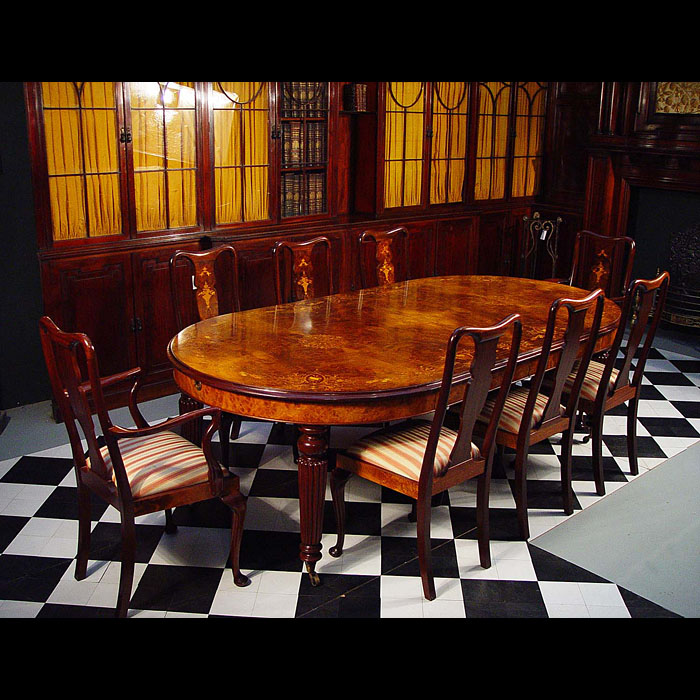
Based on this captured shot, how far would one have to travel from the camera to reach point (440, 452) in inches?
104

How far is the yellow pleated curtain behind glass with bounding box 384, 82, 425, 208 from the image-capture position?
5258 mm

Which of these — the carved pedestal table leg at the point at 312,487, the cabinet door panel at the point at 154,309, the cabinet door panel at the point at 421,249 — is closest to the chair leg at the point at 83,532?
the carved pedestal table leg at the point at 312,487

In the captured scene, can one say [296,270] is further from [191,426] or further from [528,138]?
[528,138]

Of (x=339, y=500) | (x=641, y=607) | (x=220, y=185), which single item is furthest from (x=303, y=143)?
(x=641, y=607)

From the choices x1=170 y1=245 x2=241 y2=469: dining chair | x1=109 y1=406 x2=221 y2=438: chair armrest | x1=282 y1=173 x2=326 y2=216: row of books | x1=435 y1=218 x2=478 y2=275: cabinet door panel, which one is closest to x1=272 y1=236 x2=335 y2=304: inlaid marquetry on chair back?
x1=170 y1=245 x2=241 y2=469: dining chair

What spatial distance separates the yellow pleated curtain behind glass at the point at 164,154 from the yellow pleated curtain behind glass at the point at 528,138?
2.86 m

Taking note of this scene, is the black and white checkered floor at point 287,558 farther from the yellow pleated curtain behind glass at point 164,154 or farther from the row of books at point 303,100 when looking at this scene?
the row of books at point 303,100

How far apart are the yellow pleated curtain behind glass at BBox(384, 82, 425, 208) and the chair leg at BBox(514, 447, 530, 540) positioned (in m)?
2.79

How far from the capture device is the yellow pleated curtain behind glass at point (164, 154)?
13.4 feet

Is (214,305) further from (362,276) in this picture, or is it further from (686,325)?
(686,325)

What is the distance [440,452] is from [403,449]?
0.42ft

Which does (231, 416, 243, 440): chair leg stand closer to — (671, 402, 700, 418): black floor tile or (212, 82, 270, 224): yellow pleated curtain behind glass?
(212, 82, 270, 224): yellow pleated curtain behind glass
